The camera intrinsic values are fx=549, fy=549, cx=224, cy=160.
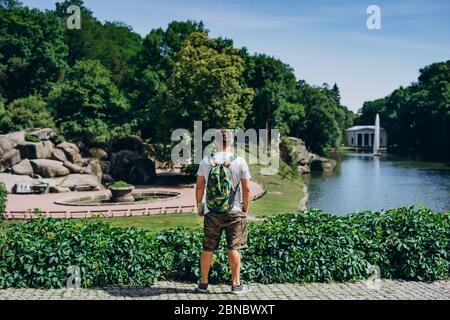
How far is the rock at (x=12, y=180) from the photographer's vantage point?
112 feet

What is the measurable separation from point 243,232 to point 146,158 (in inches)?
1317

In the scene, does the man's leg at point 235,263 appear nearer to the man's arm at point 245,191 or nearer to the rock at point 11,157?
the man's arm at point 245,191

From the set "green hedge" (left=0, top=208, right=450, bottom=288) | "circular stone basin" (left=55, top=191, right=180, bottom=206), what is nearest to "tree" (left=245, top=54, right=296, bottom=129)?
"circular stone basin" (left=55, top=191, right=180, bottom=206)

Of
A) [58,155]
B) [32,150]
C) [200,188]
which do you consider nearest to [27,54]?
[58,155]

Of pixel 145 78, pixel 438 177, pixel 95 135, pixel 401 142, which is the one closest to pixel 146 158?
pixel 95 135

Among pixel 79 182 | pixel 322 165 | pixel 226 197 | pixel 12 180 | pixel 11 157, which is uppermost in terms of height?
pixel 226 197

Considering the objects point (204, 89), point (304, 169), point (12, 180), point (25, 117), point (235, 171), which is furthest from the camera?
point (304, 169)

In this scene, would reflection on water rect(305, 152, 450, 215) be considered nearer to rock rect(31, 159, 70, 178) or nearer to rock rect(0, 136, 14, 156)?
rock rect(31, 159, 70, 178)

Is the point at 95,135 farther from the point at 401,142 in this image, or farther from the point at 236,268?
the point at 401,142

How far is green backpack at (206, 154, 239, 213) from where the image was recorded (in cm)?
807

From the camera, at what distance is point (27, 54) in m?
57.7

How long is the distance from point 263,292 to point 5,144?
1356 inches

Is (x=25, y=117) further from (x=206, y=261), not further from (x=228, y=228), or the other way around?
(x=228, y=228)

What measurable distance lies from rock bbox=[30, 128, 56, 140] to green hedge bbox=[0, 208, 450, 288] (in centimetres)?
3284
